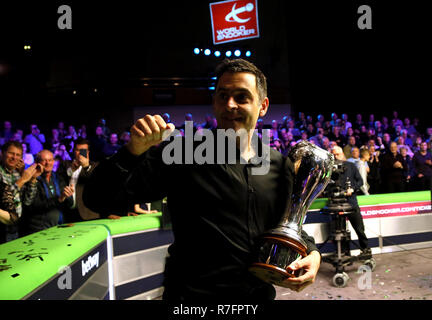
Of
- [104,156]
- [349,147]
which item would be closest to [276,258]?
[104,156]

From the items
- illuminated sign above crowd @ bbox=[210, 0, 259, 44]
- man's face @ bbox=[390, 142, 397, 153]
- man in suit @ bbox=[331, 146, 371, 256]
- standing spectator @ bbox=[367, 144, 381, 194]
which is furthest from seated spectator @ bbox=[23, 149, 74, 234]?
illuminated sign above crowd @ bbox=[210, 0, 259, 44]

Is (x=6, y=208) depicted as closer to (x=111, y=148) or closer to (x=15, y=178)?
(x=15, y=178)

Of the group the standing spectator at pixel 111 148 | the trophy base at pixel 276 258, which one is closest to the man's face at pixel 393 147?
the standing spectator at pixel 111 148

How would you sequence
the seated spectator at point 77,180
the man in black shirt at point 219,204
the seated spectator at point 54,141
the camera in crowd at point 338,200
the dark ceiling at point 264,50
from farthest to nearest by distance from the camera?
the dark ceiling at point 264,50 → the seated spectator at point 54,141 → the camera in crowd at point 338,200 → the seated spectator at point 77,180 → the man in black shirt at point 219,204

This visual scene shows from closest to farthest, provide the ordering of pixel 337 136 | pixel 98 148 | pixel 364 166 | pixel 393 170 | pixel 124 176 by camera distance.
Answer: pixel 124 176
pixel 364 166
pixel 98 148
pixel 393 170
pixel 337 136

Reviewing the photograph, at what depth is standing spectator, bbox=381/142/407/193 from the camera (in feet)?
22.7

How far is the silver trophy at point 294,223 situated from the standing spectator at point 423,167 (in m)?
7.27

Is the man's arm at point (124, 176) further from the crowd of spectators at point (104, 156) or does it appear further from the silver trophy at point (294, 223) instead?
the crowd of spectators at point (104, 156)

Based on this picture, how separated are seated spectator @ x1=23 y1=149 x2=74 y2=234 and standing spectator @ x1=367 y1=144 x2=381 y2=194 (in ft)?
19.4

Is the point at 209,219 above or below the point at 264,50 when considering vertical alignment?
below

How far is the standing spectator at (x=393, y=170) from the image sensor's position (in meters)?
6.91

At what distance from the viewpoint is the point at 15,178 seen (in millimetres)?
2869

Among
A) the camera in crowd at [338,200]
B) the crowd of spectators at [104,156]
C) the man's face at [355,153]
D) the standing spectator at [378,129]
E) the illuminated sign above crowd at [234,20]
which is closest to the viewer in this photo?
the crowd of spectators at [104,156]

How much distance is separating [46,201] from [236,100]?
2803 millimetres
